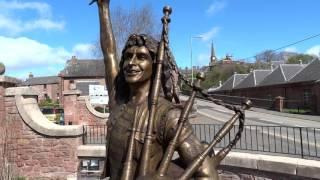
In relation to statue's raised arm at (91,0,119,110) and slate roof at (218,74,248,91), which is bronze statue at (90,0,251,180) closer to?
statue's raised arm at (91,0,119,110)

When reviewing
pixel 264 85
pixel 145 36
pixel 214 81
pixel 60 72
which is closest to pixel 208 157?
pixel 145 36

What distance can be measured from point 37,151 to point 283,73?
134 feet

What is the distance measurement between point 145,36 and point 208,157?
84 cm

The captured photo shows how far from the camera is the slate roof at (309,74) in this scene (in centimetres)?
4084

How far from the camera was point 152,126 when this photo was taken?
8.27 feet

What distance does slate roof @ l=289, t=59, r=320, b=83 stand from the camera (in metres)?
40.8

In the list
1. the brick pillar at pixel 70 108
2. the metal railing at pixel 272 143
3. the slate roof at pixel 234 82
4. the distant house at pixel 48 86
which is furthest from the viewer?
the distant house at pixel 48 86

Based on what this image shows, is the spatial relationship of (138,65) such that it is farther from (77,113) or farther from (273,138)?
(77,113)

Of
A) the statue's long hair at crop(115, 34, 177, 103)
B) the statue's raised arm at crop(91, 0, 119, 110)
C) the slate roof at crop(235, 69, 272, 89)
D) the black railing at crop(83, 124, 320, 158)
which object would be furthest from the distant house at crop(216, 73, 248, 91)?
the statue's long hair at crop(115, 34, 177, 103)

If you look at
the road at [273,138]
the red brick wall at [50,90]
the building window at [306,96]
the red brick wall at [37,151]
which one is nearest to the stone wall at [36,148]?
the red brick wall at [37,151]

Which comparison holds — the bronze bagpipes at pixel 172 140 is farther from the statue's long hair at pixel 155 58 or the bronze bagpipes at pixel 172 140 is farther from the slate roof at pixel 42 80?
the slate roof at pixel 42 80

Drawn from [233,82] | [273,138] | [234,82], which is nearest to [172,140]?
[273,138]

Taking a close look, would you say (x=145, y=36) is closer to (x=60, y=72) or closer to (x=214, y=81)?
(x=60, y=72)

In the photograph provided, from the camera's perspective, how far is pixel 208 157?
2457 mm
